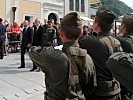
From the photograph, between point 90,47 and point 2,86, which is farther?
point 2,86

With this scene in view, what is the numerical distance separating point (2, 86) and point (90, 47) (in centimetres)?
518

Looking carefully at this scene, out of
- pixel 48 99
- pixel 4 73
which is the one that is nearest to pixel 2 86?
pixel 4 73

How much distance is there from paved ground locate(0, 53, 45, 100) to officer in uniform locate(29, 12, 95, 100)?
4.04 metres

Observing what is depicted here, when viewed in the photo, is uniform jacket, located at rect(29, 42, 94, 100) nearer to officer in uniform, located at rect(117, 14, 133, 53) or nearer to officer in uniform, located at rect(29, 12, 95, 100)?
officer in uniform, located at rect(29, 12, 95, 100)

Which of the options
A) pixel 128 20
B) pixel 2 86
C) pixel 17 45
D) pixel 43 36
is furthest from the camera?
pixel 17 45

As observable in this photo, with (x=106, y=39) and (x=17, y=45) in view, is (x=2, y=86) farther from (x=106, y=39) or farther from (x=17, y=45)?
(x=17, y=45)

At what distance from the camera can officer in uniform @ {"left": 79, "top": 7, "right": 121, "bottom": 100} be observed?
3.56m

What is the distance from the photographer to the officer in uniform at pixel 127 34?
4.26 m

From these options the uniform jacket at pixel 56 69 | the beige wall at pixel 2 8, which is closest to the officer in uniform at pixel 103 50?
the uniform jacket at pixel 56 69

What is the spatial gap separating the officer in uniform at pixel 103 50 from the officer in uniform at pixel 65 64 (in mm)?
325

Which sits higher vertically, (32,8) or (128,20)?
(32,8)

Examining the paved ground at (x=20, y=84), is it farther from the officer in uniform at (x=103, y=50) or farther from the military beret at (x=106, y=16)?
the military beret at (x=106, y=16)

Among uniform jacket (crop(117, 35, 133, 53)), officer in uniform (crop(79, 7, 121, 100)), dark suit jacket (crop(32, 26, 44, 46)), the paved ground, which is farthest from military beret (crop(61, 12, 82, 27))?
dark suit jacket (crop(32, 26, 44, 46))

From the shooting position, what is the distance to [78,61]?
3.17 metres
